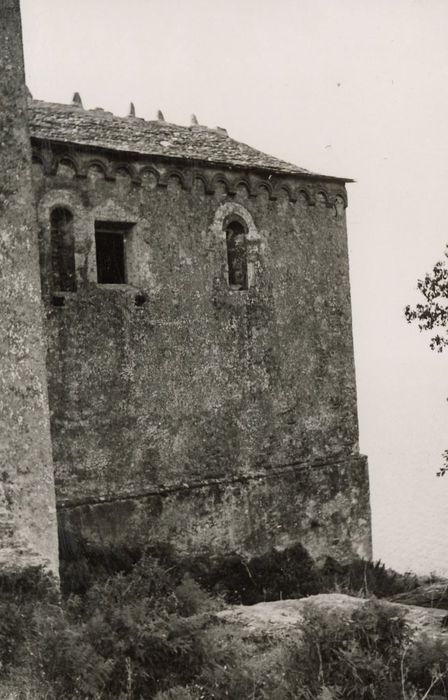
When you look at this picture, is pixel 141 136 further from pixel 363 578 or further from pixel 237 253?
pixel 363 578

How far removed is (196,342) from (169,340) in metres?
0.48

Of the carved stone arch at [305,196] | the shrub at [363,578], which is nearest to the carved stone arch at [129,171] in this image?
the carved stone arch at [305,196]

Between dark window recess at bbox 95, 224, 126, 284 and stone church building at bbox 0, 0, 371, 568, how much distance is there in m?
0.03

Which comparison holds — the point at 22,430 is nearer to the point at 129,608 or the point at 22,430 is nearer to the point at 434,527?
the point at 129,608

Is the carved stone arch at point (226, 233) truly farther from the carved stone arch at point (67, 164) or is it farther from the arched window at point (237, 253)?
the carved stone arch at point (67, 164)

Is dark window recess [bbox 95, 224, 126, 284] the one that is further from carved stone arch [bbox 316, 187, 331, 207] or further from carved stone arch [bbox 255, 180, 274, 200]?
carved stone arch [bbox 316, 187, 331, 207]

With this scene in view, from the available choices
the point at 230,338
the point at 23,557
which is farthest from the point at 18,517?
the point at 230,338

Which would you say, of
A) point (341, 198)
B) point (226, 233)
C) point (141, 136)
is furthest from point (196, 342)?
point (341, 198)

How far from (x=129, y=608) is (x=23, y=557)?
1377mm

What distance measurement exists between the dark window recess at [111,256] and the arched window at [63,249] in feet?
2.24

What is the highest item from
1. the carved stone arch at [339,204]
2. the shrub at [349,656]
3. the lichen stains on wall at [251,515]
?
the carved stone arch at [339,204]

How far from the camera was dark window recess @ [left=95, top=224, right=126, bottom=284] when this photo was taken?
12.3m

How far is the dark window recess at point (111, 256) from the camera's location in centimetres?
1226

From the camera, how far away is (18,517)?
9148 millimetres
